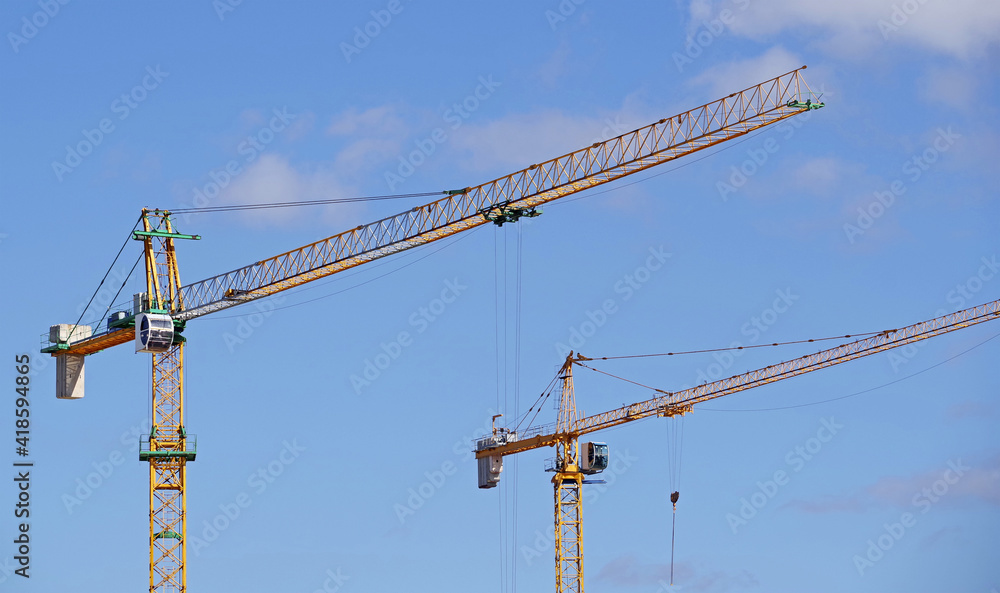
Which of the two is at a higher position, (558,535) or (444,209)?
(444,209)

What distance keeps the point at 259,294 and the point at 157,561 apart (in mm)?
23680

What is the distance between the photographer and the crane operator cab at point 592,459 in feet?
576

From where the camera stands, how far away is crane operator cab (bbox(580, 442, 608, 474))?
17550 centimetres

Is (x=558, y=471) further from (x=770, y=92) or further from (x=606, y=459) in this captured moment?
(x=770, y=92)

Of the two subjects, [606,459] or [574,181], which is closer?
[574,181]

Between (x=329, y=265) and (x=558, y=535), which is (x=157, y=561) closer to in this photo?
(x=329, y=265)

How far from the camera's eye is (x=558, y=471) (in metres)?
178

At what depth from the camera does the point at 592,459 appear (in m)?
176

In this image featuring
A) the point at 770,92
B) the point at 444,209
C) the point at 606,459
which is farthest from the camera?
the point at 606,459

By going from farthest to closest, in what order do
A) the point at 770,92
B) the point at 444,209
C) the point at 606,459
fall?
the point at 606,459
the point at 444,209
the point at 770,92

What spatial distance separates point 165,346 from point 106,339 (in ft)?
22.0

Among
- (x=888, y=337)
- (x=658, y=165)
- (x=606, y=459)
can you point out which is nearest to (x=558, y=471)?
(x=606, y=459)

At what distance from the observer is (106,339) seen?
15200cm

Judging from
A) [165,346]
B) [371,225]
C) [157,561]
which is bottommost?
[157,561]
